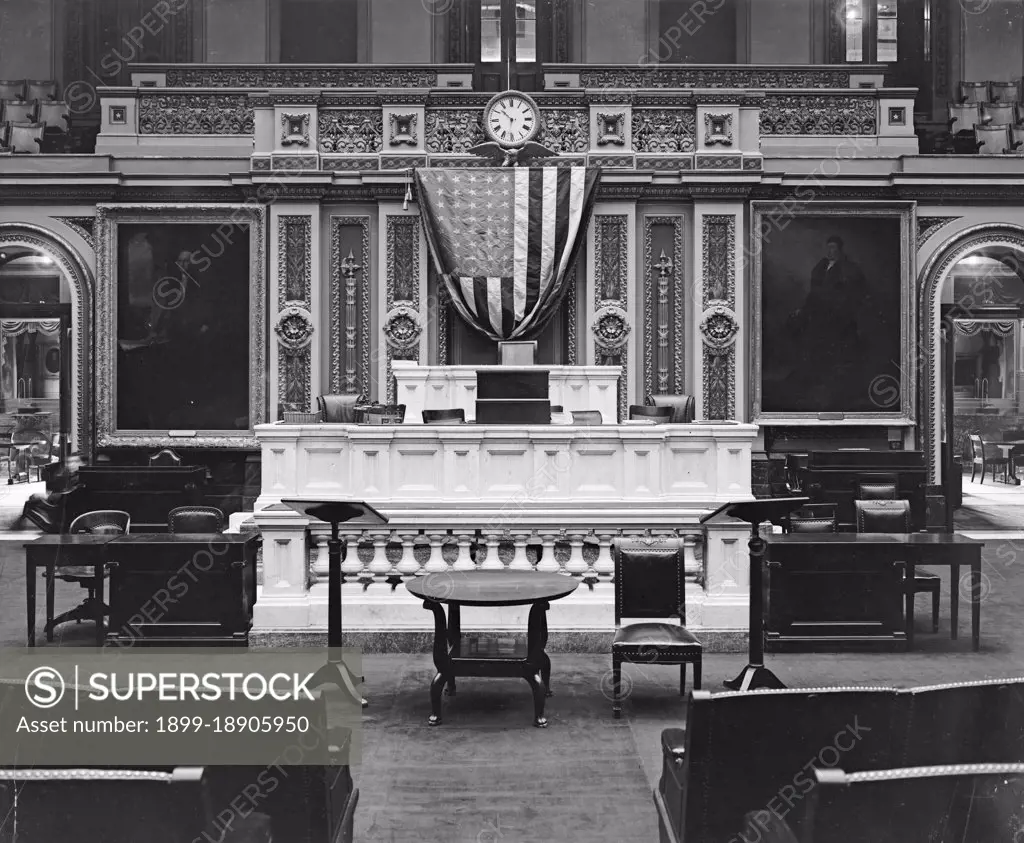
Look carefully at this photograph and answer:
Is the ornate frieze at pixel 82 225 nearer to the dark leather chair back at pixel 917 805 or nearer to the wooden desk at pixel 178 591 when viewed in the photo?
the wooden desk at pixel 178 591

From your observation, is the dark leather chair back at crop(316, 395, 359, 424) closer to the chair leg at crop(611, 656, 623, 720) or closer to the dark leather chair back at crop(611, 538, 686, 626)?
the dark leather chair back at crop(611, 538, 686, 626)

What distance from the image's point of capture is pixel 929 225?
1264cm

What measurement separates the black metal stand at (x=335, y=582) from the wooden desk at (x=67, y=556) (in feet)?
6.70

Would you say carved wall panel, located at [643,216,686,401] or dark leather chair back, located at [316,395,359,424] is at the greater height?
carved wall panel, located at [643,216,686,401]

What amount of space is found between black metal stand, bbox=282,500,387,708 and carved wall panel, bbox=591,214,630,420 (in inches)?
291

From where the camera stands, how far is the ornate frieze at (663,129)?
Answer: 12.3 m

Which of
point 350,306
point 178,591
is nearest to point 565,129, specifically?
point 350,306

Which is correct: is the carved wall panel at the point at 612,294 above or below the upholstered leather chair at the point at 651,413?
above

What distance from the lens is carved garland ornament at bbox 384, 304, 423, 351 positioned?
12328 millimetres

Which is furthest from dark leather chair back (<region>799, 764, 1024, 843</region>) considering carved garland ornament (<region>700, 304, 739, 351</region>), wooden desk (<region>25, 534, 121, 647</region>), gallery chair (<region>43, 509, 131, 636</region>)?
carved garland ornament (<region>700, 304, 739, 351</region>)

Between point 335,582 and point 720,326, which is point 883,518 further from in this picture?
point 720,326

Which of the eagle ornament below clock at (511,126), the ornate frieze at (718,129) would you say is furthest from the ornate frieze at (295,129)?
the ornate frieze at (718,129)

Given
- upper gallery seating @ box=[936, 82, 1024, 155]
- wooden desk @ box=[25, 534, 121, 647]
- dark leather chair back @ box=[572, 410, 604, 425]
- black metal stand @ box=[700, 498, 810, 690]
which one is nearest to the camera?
black metal stand @ box=[700, 498, 810, 690]

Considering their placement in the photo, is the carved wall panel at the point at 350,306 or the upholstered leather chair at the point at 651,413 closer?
the upholstered leather chair at the point at 651,413
